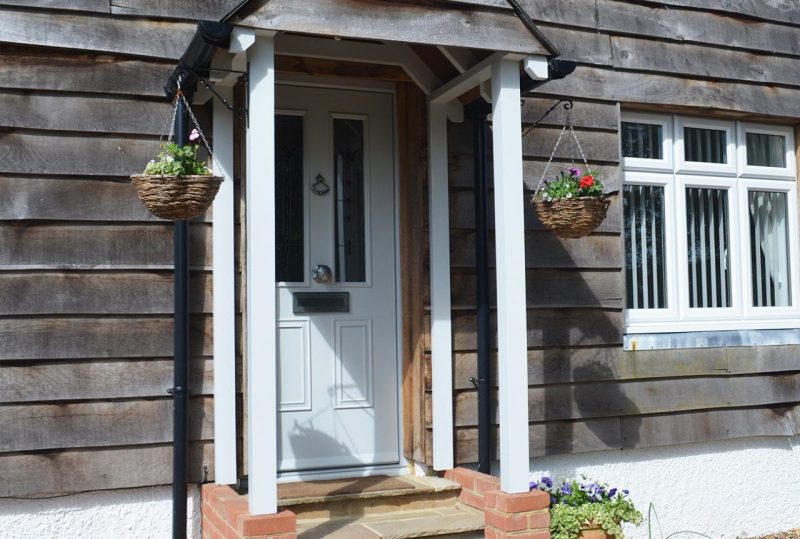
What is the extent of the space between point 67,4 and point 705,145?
3787 millimetres

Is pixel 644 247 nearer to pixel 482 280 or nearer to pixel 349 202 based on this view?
pixel 482 280

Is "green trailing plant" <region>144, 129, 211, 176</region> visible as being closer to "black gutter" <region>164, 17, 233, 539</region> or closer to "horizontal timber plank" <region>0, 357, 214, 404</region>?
"black gutter" <region>164, 17, 233, 539</region>

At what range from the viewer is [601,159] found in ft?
17.1

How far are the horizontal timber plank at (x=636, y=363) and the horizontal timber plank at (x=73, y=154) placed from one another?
1770 mm

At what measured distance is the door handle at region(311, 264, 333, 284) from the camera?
4633 mm

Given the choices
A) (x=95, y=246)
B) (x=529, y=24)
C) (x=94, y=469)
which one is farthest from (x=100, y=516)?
(x=529, y=24)

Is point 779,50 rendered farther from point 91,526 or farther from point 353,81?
point 91,526

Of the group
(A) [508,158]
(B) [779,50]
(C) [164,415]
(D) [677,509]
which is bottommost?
(D) [677,509]

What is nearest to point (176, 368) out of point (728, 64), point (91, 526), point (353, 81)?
point (91, 526)

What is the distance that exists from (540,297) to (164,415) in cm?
210

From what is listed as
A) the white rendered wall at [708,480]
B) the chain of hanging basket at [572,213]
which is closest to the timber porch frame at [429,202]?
the chain of hanging basket at [572,213]

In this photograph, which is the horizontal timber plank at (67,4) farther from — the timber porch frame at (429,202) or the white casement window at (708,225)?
the white casement window at (708,225)

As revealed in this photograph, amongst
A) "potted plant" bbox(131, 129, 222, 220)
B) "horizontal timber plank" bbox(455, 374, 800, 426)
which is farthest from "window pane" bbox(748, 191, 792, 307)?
"potted plant" bbox(131, 129, 222, 220)

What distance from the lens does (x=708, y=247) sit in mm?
5645
